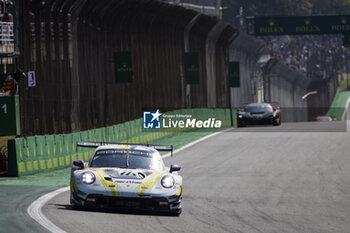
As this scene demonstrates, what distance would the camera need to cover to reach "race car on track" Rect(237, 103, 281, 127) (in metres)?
36.9

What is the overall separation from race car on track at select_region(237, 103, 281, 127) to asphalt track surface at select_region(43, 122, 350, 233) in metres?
5.44

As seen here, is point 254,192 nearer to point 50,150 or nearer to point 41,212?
point 41,212

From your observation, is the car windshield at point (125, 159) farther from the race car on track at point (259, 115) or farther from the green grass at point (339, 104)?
the green grass at point (339, 104)

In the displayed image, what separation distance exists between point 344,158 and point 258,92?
47035mm

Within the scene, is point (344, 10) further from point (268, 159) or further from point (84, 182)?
point (84, 182)

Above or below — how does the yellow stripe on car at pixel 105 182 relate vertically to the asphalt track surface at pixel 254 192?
above

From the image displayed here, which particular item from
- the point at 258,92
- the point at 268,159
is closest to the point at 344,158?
the point at 268,159

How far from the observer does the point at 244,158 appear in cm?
2420

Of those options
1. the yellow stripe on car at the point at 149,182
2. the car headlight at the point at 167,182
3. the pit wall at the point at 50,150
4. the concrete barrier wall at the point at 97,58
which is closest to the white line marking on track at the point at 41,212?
the yellow stripe on car at the point at 149,182

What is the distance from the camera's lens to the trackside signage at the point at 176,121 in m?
32.3

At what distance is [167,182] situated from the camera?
1259 centimetres

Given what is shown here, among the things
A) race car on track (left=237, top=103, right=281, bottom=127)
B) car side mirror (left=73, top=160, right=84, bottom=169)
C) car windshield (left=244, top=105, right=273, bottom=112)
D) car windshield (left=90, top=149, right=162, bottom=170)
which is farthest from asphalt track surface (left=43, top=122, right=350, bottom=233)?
car windshield (left=244, top=105, right=273, bottom=112)

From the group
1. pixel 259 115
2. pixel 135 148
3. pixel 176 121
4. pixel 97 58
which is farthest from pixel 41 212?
pixel 259 115

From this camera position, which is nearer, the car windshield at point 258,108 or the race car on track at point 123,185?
the race car on track at point 123,185
